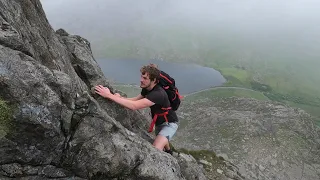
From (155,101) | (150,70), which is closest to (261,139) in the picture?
(155,101)

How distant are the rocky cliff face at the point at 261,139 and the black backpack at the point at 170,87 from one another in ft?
369

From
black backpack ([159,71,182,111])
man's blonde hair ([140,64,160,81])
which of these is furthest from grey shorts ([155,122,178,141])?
man's blonde hair ([140,64,160,81])

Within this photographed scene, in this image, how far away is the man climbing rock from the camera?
54.9 ft

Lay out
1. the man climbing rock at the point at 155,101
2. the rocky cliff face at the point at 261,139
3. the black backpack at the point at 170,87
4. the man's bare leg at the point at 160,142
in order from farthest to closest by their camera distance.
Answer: the rocky cliff face at the point at 261,139, the man's bare leg at the point at 160,142, the black backpack at the point at 170,87, the man climbing rock at the point at 155,101

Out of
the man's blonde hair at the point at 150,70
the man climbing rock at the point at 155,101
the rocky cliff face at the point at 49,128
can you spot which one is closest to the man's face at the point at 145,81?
the man climbing rock at the point at 155,101

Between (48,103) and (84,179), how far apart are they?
375 centimetres

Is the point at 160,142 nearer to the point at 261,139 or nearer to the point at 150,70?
the point at 150,70

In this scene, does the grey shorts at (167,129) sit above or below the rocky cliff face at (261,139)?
above

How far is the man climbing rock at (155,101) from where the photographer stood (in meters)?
16.7

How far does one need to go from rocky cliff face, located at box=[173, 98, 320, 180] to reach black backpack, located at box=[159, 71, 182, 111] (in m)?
112

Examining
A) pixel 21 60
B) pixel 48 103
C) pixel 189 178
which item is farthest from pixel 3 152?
pixel 189 178

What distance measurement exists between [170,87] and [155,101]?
167cm

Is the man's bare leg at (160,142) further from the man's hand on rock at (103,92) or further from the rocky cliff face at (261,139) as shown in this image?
the rocky cliff face at (261,139)

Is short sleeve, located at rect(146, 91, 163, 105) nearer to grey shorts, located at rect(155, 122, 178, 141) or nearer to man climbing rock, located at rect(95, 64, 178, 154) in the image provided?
man climbing rock, located at rect(95, 64, 178, 154)
